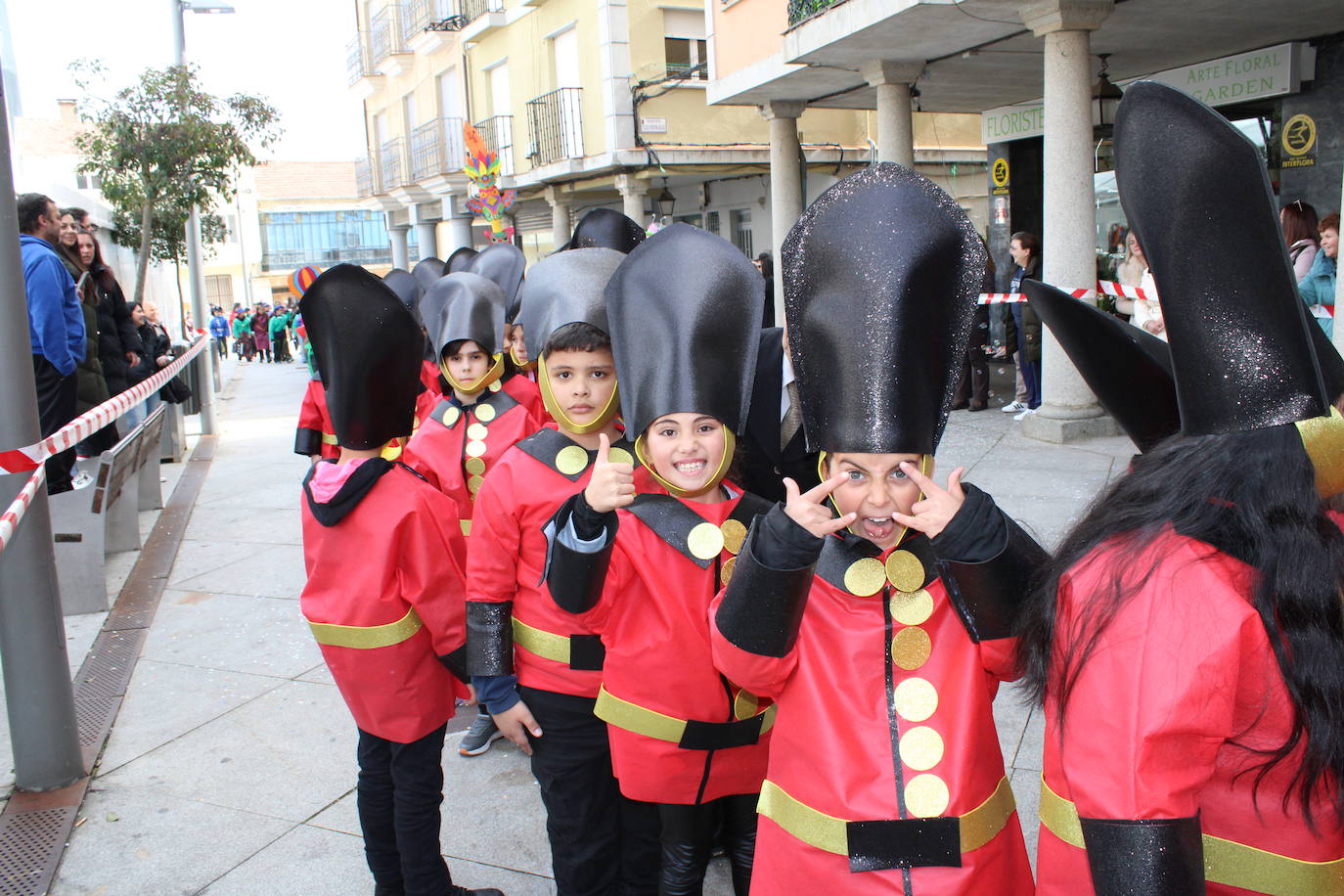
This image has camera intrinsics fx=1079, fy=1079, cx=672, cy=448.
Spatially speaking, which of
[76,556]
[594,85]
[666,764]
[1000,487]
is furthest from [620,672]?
[594,85]

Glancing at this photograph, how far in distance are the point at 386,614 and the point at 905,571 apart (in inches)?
64.7

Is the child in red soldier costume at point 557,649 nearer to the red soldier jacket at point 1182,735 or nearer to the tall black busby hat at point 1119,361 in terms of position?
the tall black busby hat at point 1119,361

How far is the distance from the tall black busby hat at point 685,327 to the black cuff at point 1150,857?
1.39 m

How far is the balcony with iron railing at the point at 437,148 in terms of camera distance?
2566cm

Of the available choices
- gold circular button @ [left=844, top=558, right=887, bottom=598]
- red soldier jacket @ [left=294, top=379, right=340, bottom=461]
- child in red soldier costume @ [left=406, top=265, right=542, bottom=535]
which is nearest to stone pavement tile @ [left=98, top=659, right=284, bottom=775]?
red soldier jacket @ [left=294, top=379, right=340, bottom=461]

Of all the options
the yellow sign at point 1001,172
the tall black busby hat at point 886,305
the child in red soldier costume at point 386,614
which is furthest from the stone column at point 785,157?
the tall black busby hat at point 886,305

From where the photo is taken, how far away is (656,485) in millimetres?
2824

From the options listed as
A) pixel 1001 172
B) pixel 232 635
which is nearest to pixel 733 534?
pixel 232 635

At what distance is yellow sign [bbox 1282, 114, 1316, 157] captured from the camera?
35.0ft

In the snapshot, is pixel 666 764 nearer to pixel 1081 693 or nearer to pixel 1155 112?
pixel 1081 693

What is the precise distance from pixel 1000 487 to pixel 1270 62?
6.33 m

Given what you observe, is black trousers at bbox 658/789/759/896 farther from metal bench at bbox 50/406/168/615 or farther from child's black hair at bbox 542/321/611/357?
metal bench at bbox 50/406/168/615

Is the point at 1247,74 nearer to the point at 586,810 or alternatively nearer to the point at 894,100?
the point at 894,100

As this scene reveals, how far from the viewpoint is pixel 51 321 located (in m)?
6.62
